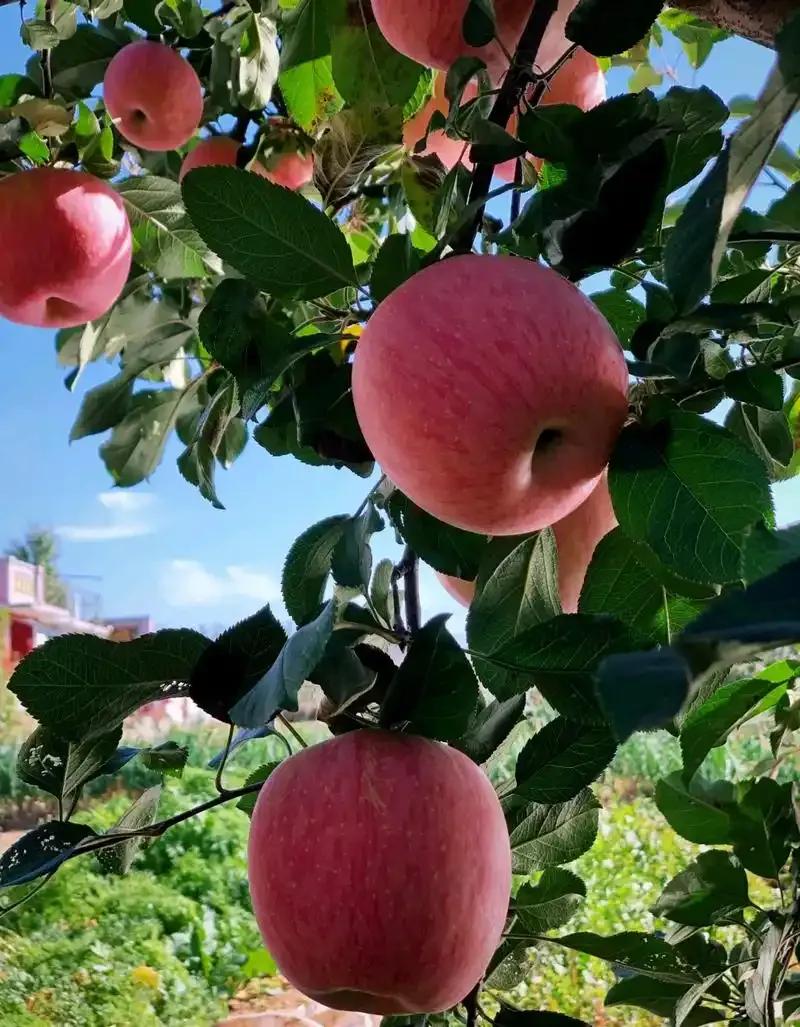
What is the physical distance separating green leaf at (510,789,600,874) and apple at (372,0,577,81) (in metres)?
0.46

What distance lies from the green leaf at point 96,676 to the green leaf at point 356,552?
0.08 meters

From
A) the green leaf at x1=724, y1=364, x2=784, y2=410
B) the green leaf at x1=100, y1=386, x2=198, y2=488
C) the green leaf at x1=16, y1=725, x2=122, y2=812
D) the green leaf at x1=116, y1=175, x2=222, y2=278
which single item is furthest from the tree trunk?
the green leaf at x1=100, y1=386, x2=198, y2=488

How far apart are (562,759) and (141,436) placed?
78 centimetres

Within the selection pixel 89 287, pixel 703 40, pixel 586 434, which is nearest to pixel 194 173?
pixel 586 434

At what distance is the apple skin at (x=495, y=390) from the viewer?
36cm

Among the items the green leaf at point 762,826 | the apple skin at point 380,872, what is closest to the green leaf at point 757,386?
the apple skin at point 380,872

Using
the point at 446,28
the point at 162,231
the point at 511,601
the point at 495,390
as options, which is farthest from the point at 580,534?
the point at 162,231

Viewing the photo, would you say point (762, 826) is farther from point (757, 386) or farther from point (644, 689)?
point (644, 689)

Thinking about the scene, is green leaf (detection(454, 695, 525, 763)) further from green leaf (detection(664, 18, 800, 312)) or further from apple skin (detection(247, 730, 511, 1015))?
green leaf (detection(664, 18, 800, 312))

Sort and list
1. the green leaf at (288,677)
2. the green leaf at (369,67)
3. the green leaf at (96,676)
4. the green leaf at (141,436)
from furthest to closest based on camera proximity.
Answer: the green leaf at (141,436)
the green leaf at (369,67)
the green leaf at (96,676)
the green leaf at (288,677)

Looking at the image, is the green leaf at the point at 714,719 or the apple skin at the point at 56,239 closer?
the green leaf at the point at 714,719

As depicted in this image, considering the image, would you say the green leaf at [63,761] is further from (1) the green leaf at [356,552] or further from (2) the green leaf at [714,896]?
(2) the green leaf at [714,896]

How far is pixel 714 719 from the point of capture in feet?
1.86

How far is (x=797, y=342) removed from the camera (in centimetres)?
48
